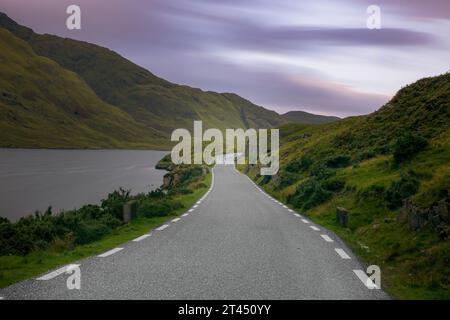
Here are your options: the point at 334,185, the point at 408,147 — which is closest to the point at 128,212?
the point at 334,185

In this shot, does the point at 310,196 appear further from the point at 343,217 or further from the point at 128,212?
the point at 128,212

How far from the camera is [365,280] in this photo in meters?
8.02

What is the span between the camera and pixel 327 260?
971 cm

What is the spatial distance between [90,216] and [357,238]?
1025 cm

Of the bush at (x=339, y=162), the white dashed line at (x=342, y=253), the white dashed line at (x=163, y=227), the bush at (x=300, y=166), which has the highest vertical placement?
the bush at (x=339, y=162)

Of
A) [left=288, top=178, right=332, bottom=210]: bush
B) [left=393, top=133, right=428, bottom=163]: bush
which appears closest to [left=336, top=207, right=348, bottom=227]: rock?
[left=393, top=133, right=428, bottom=163]: bush

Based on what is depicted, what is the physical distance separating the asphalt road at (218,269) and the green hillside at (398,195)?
2.71 ft

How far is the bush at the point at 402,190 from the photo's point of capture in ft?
47.7

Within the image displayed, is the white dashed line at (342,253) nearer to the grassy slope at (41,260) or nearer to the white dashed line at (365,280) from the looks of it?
the white dashed line at (365,280)

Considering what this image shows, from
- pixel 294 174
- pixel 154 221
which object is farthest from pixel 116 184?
pixel 154 221


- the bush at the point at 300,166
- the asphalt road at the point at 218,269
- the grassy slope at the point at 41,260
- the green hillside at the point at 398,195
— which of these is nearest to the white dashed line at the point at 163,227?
the asphalt road at the point at 218,269

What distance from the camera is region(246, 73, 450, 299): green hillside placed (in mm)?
8938

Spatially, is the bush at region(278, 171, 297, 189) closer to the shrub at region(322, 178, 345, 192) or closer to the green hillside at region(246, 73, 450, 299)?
the green hillside at region(246, 73, 450, 299)

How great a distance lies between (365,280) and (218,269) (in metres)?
2.43
